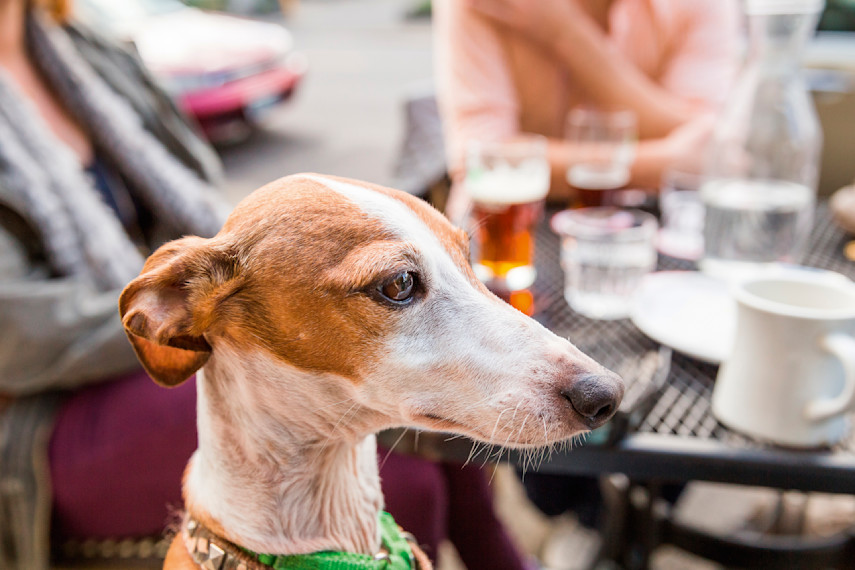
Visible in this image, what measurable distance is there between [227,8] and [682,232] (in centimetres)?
1065

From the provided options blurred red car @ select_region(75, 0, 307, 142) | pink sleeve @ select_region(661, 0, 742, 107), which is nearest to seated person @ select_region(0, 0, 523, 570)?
pink sleeve @ select_region(661, 0, 742, 107)

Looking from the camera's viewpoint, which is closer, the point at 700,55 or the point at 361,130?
the point at 700,55

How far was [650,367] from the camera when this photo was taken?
0.95 m

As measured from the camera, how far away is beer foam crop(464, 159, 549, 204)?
1.16 meters

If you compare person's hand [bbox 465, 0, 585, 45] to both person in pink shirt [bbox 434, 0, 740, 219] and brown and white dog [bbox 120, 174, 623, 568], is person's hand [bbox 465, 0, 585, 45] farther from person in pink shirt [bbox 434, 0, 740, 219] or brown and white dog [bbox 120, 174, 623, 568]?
brown and white dog [bbox 120, 174, 623, 568]

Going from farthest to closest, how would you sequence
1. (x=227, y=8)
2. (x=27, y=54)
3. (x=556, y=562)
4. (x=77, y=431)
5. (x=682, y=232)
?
(x=227, y=8) → (x=556, y=562) → (x=27, y=54) → (x=682, y=232) → (x=77, y=431)

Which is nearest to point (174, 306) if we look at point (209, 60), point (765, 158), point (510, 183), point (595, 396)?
point (595, 396)

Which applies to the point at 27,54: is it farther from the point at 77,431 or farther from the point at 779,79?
the point at 779,79

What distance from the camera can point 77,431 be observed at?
119 centimetres

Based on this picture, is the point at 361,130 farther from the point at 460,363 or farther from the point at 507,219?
the point at 460,363

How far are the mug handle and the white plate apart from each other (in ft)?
0.52

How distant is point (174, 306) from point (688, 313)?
0.79 m

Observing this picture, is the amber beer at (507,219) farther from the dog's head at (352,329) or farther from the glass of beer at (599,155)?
the dog's head at (352,329)

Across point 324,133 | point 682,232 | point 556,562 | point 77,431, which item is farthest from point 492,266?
point 324,133
